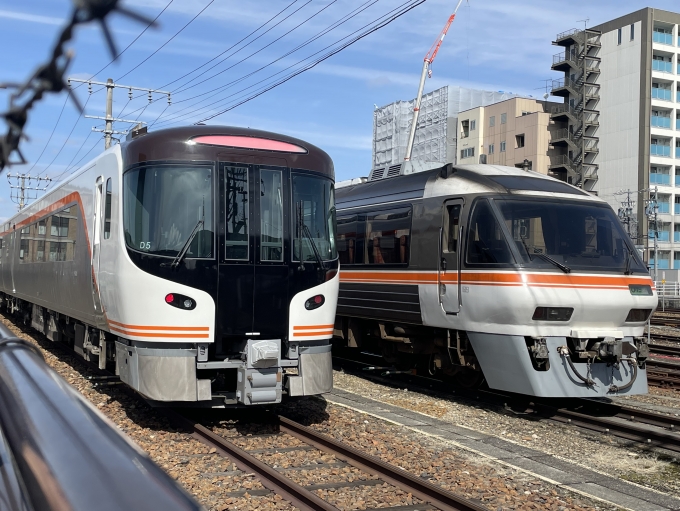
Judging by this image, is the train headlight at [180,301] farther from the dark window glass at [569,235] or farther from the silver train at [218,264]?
the dark window glass at [569,235]

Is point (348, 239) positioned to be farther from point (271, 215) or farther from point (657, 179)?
point (657, 179)

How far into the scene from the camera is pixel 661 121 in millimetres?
66625

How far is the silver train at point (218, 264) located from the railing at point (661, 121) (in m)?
64.3

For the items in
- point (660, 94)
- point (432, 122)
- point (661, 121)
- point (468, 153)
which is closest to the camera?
point (660, 94)

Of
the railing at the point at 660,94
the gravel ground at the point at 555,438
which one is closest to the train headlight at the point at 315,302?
the gravel ground at the point at 555,438

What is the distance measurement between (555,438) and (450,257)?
286 centimetres

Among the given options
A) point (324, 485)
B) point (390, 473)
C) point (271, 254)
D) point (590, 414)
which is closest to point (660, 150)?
point (590, 414)

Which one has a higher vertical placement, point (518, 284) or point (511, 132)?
point (511, 132)

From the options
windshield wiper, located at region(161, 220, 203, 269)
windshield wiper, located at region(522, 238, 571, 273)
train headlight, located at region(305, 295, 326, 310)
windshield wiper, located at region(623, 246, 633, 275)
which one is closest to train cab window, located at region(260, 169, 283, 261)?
train headlight, located at region(305, 295, 326, 310)

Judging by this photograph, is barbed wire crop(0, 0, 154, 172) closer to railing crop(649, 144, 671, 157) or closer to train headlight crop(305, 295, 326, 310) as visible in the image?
train headlight crop(305, 295, 326, 310)

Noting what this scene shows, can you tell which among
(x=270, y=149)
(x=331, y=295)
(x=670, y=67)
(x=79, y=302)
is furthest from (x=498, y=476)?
(x=670, y=67)

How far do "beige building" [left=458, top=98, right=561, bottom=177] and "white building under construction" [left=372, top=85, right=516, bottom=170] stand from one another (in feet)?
14.1

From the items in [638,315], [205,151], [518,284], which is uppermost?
[205,151]

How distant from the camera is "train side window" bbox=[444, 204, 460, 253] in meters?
10.4
